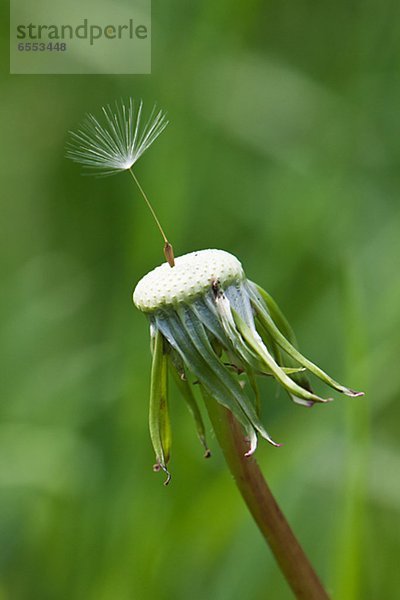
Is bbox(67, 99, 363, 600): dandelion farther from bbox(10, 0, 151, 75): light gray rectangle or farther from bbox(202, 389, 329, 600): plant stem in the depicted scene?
bbox(10, 0, 151, 75): light gray rectangle

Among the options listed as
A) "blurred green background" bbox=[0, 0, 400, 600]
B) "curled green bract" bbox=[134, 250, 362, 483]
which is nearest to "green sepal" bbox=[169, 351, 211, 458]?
"curled green bract" bbox=[134, 250, 362, 483]

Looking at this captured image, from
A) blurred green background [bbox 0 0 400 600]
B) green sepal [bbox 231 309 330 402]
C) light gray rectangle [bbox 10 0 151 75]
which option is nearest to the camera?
green sepal [bbox 231 309 330 402]

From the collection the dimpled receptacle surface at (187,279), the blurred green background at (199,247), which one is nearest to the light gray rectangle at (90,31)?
the blurred green background at (199,247)

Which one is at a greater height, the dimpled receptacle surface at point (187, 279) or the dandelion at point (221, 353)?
the dimpled receptacle surface at point (187, 279)

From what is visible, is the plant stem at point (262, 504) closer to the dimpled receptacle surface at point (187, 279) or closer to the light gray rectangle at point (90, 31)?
the dimpled receptacle surface at point (187, 279)

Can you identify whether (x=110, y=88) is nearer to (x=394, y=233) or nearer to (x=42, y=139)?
(x=42, y=139)

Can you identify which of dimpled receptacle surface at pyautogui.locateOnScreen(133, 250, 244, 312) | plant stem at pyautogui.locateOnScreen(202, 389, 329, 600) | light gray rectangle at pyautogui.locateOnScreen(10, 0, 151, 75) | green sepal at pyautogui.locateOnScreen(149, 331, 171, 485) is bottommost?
plant stem at pyautogui.locateOnScreen(202, 389, 329, 600)

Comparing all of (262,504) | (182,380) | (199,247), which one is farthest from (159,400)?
(199,247)
